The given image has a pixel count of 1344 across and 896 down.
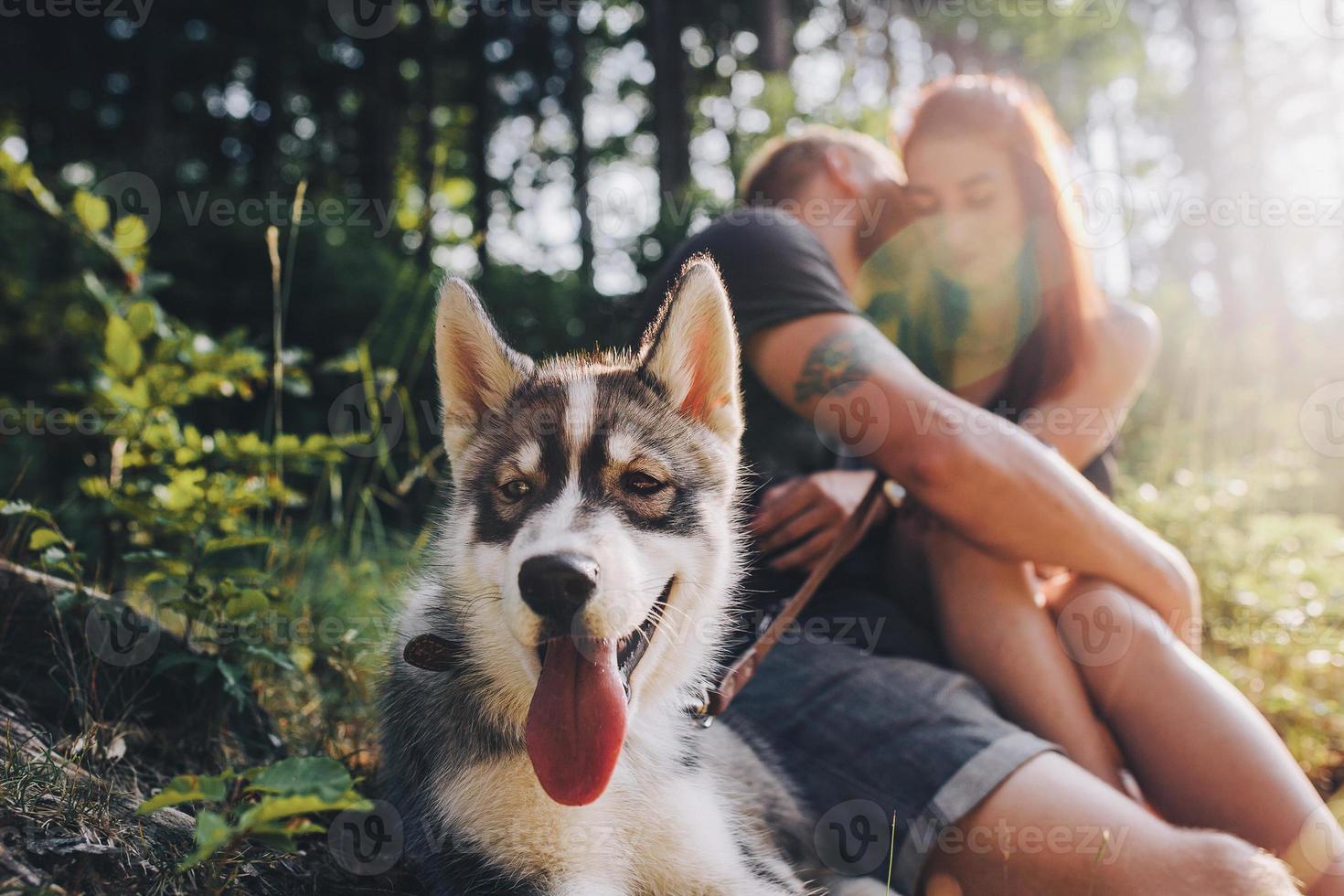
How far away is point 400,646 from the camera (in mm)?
2271

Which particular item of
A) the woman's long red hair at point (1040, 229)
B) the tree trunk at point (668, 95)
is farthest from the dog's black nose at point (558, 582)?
the tree trunk at point (668, 95)

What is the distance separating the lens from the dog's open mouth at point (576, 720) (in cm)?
181

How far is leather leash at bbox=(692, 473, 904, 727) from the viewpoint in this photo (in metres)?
2.37

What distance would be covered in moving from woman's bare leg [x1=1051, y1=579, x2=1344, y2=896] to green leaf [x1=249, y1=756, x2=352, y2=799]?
2.30m

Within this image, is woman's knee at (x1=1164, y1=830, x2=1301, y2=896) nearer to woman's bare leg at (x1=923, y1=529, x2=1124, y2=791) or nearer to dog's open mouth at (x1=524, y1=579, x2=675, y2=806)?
woman's bare leg at (x1=923, y1=529, x2=1124, y2=791)

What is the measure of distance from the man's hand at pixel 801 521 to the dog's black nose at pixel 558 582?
4.29 ft

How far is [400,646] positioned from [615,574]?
2.78 ft

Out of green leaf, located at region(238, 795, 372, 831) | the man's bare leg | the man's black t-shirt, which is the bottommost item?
the man's bare leg

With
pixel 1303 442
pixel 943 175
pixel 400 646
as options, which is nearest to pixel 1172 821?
pixel 400 646

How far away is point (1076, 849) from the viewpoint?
217 centimetres

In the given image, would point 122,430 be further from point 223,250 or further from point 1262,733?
point 223,250

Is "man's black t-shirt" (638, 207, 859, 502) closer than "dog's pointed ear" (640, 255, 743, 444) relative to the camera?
No

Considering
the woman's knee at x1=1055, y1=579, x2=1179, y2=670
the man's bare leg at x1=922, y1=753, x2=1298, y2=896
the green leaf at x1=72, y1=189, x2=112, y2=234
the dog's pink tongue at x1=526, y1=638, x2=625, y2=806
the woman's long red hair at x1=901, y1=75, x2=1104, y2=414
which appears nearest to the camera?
the dog's pink tongue at x1=526, y1=638, x2=625, y2=806

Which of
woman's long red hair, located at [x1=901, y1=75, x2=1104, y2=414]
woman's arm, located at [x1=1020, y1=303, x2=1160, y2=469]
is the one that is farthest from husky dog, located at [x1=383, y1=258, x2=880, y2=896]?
woman's long red hair, located at [x1=901, y1=75, x2=1104, y2=414]
